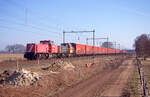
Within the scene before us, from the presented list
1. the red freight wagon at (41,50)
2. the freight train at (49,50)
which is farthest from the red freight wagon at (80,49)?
the red freight wagon at (41,50)

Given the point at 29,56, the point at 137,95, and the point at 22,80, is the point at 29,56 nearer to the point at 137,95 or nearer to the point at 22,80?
the point at 22,80

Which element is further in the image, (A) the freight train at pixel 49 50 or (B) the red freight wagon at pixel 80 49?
(B) the red freight wagon at pixel 80 49

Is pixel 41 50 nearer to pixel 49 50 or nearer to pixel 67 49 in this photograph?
pixel 49 50

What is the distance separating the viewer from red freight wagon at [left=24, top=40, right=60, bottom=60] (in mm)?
32625

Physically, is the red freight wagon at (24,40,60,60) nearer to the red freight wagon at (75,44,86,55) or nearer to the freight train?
the freight train

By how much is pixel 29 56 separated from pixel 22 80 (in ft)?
66.1

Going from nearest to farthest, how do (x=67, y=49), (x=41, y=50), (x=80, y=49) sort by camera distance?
(x=41, y=50) < (x=67, y=49) < (x=80, y=49)

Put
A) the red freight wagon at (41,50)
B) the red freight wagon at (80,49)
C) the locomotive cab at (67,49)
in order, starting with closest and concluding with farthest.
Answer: the red freight wagon at (41,50), the locomotive cab at (67,49), the red freight wagon at (80,49)

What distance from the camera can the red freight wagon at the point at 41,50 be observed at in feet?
107

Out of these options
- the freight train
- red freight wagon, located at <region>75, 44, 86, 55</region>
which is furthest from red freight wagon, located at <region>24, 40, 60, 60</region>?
red freight wagon, located at <region>75, 44, 86, 55</region>

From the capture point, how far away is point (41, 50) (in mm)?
34469

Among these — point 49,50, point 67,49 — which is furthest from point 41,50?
point 67,49

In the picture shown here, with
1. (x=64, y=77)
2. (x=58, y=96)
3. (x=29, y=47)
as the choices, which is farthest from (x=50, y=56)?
(x=58, y=96)

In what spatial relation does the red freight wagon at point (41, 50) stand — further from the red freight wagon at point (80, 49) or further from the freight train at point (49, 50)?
the red freight wagon at point (80, 49)
